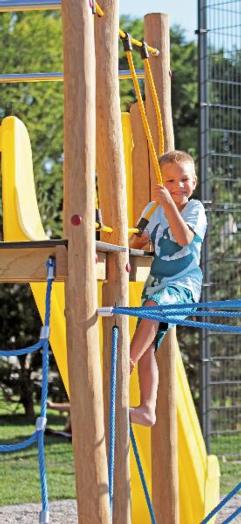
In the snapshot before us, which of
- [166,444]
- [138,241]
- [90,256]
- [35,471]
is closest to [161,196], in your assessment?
[138,241]

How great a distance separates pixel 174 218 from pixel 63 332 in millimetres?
1440

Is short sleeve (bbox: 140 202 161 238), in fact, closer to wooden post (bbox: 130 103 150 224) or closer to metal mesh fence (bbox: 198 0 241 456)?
wooden post (bbox: 130 103 150 224)

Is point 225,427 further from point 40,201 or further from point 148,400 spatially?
point 148,400

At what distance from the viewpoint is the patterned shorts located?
477 cm

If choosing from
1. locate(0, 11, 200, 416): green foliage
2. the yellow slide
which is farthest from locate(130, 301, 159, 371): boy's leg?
locate(0, 11, 200, 416): green foliage

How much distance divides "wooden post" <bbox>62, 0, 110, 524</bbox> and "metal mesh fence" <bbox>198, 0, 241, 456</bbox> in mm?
5665

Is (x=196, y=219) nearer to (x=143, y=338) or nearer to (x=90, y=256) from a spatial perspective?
(x=143, y=338)

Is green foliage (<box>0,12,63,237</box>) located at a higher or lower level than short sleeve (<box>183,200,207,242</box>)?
higher

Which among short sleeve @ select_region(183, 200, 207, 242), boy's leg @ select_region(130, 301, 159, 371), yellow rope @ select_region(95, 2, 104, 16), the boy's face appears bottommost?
boy's leg @ select_region(130, 301, 159, 371)

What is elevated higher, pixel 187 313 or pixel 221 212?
pixel 221 212

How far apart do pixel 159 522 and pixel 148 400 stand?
32.5 inches

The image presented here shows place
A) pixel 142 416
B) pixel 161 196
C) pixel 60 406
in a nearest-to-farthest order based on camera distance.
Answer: pixel 161 196 < pixel 142 416 < pixel 60 406

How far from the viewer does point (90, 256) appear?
3752 mm

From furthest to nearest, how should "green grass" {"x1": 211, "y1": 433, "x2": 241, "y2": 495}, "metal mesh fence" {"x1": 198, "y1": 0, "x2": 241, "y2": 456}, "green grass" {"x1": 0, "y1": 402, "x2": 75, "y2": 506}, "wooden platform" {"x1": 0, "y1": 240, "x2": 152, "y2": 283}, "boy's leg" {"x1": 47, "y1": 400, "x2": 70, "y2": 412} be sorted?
"boy's leg" {"x1": 47, "y1": 400, "x2": 70, "y2": 412}, "metal mesh fence" {"x1": 198, "y1": 0, "x2": 241, "y2": 456}, "green grass" {"x1": 211, "y1": 433, "x2": 241, "y2": 495}, "green grass" {"x1": 0, "y1": 402, "x2": 75, "y2": 506}, "wooden platform" {"x1": 0, "y1": 240, "x2": 152, "y2": 283}
